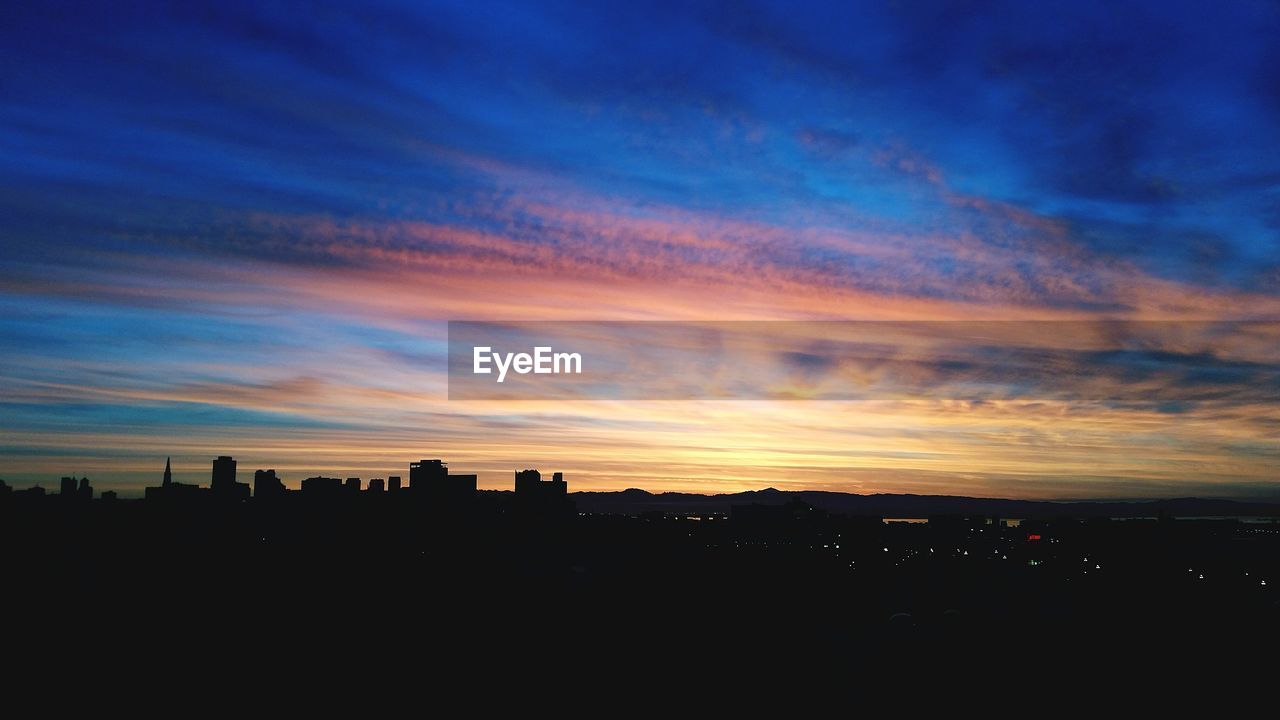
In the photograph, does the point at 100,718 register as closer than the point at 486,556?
Yes

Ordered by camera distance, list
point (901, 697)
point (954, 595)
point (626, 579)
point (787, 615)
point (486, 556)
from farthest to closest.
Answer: point (486, 556)
point (626, 579)
point (954, 595)
point (787, 615)
point (901, 697)

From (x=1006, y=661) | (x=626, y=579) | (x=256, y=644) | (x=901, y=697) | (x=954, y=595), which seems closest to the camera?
(x=901, y=697)

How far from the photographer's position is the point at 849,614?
98.2m

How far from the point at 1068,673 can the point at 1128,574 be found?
379ft

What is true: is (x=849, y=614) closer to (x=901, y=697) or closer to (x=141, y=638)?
(x=901, y=697)

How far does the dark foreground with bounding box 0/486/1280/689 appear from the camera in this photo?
57494 mm

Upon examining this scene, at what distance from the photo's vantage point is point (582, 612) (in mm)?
91125

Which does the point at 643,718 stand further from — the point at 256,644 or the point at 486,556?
the point at 486,556

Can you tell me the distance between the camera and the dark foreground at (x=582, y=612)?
57.5m

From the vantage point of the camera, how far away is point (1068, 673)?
50.8m

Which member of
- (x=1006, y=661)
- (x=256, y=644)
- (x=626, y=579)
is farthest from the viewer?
(x=626, y=579)

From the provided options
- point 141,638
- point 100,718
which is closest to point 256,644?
point 141,638

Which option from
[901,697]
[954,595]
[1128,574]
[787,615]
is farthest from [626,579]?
[1128,574]

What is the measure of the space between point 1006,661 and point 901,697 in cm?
1385
